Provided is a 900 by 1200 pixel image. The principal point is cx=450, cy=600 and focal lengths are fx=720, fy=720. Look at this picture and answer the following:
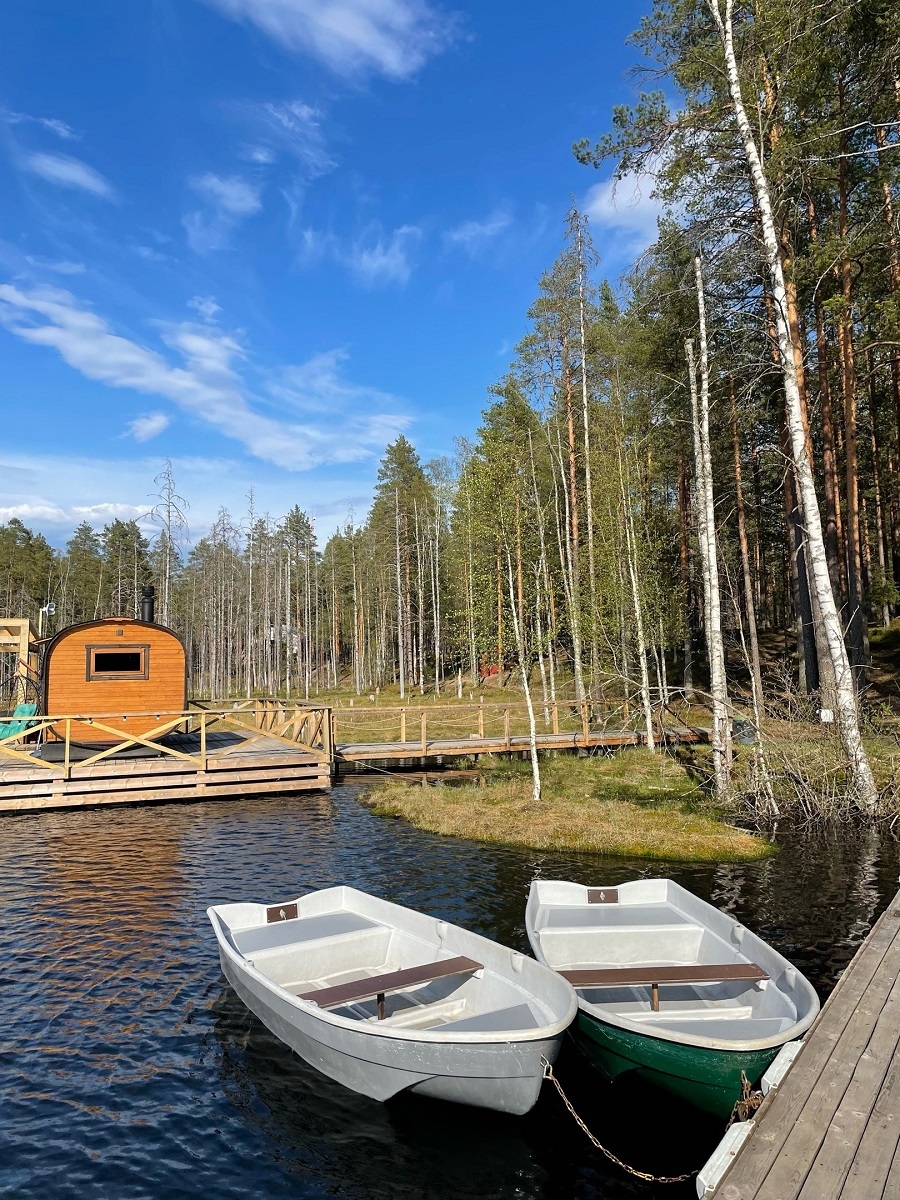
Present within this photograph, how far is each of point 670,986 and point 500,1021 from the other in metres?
1.91

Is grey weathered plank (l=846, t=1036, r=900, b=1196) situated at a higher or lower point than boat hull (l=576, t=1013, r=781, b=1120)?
higher

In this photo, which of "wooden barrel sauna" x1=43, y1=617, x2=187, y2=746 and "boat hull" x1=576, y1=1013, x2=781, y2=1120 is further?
"wooden barrel sauna" x1=43, y1=617, x2=187, y2=746

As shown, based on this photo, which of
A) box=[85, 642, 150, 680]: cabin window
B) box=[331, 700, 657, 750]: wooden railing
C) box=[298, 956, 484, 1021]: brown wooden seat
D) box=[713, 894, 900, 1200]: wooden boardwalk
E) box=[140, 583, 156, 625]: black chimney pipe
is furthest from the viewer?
box=[331, 700, 657, 750]: wooden railing

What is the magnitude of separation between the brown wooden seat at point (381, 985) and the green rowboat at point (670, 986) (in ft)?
3.18

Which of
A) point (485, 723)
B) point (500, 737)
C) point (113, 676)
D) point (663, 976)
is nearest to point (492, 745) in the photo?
point (500, 737)

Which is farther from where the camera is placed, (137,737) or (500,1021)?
(137,737)

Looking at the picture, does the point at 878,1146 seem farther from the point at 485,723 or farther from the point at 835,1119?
the point at 485,723

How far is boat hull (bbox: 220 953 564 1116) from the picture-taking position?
183 inches

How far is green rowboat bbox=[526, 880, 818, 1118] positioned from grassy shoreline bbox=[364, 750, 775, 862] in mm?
4555

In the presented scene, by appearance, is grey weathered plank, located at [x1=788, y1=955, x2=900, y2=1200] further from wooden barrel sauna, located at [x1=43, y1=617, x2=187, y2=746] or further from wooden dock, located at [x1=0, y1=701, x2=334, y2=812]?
wooden barrel sauna, located at [x1=43, y1=617, x2=187, y2=746]

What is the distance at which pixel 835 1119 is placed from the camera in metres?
3.47

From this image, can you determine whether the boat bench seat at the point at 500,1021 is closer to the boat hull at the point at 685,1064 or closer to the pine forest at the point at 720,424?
the boat hull at the point at 685,1064

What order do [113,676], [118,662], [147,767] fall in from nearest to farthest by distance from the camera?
[147,767], [113,676], [118,662]

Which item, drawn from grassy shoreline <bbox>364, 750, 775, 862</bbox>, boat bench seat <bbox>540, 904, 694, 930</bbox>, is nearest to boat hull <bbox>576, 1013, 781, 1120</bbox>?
boat bench seat <bbox>540, 904, 694, 930</bbox>
